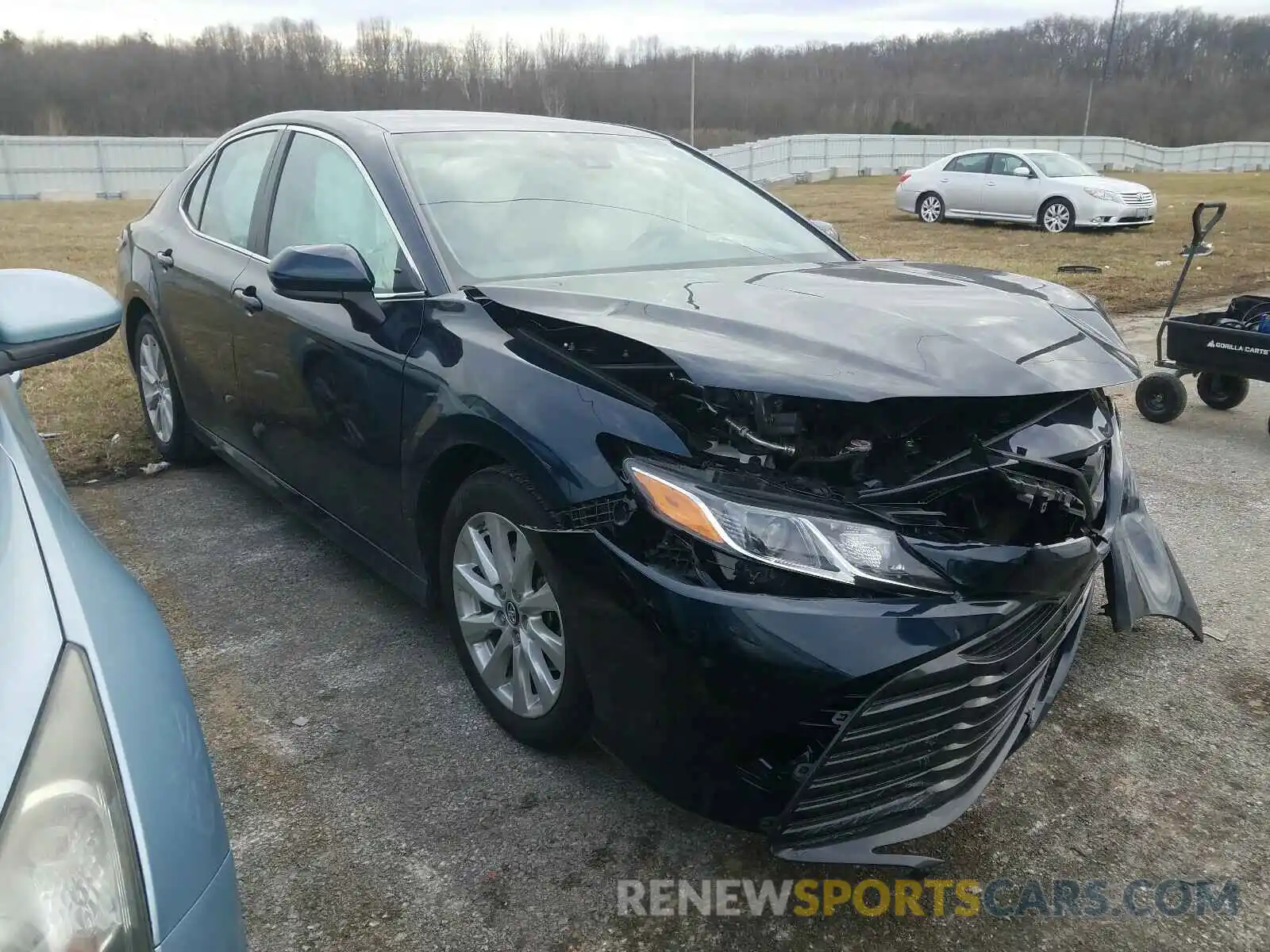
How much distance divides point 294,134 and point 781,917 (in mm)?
3069

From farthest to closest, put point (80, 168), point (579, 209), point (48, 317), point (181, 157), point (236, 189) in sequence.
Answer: point (181, 157) → point (80, 168) → point (236, 189) → point (579, 209) → point (48, 317)

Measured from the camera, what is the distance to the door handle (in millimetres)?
3305

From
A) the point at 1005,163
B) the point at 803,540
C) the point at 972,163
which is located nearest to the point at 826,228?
the point at 803,540

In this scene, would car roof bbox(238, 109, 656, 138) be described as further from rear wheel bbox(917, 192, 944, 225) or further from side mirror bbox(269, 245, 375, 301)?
rear wheel bbox(917, 192, 944, 225)

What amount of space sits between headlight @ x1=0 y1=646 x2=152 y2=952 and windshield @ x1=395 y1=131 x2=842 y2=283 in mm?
1749

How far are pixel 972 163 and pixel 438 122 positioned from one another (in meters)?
15.8

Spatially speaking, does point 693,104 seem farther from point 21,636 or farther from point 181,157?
point 21,636

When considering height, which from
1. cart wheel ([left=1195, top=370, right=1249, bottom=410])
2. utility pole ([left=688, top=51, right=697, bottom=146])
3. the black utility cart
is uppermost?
utility pole ([left=688, top=51, right=697, bottom=146])

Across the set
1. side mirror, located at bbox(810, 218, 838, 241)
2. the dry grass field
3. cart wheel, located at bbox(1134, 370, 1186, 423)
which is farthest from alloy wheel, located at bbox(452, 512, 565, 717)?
cart wheel, located at bbox(1134, 370, 1186, 423)

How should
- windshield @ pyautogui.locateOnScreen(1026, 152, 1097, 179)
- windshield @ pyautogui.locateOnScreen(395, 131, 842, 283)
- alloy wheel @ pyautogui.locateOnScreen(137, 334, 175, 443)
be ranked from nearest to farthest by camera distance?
windshield @ pyautogui.locateOnScreen(395, 131, 842, 283), alloy wheel @ pyautogui.locateOnScreen(137, 334, 175, 443), windshield @ pyautogui.locateOnScreen(1026, 152, 1097, 179)

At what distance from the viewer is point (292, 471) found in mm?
3363

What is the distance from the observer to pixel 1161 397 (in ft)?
17.9

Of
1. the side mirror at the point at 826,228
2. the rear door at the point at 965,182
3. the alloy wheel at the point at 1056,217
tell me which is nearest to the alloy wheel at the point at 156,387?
the side mirror at the point at 826,228

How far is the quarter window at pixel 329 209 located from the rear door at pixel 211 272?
0.80 feet
